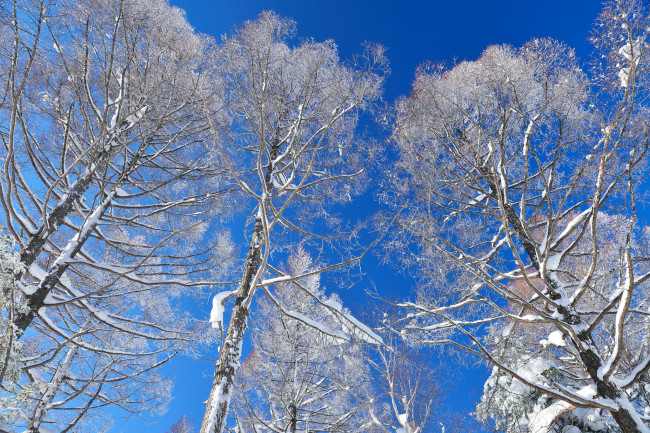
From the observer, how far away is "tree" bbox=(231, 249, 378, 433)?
6363 millimetres

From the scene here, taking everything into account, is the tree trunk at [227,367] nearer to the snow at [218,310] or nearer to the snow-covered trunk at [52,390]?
the snow at [218,310]

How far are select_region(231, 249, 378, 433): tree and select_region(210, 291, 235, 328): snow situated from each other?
2534 millimetres

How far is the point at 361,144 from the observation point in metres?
6.90

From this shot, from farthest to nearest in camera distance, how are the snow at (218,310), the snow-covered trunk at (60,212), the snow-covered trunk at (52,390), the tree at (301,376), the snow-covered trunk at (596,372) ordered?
the tree at (301,376) < the snow-covered trunk at (52,390) < the snow-covered trunk at (60,212) < the snow at (218,310) < the snow-covered trunk at (596,372)

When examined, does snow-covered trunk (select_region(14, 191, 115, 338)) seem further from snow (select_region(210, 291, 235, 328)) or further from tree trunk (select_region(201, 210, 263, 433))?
tree trunk (select_region(201, 210, 263, 433))

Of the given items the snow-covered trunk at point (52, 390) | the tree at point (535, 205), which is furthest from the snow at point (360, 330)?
the snow-covered trunk at point (52, 390)

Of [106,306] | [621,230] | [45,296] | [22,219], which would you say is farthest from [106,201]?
[621,230]

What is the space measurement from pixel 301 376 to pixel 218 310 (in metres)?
3.89

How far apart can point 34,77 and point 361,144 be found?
17.1 ft

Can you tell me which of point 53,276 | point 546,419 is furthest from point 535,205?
point 53,276

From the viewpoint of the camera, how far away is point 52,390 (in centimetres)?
503

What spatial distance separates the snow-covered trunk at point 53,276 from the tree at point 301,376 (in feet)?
9.80

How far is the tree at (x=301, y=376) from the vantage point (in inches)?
251

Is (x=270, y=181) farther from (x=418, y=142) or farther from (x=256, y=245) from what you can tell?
(x=418, y=142)
